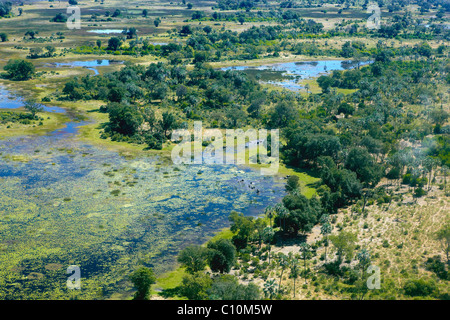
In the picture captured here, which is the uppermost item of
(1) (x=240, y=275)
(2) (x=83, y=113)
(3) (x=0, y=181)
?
(2) (x=83, y=113)

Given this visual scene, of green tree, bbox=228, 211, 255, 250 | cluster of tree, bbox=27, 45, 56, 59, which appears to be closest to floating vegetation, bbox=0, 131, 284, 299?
green tree, bbox=228, 211, 255, 250

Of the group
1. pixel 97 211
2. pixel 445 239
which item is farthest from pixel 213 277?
pixel 445 239

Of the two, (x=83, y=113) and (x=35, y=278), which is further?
(x=83, y=113)

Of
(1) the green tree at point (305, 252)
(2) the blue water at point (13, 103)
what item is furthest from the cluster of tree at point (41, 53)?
(1) the green tree at point (305, 252)

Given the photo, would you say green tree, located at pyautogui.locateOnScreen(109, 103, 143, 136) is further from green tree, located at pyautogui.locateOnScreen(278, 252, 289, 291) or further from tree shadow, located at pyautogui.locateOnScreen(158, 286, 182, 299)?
green tree, located at pyautogui.locateOnScreen(278, 252, 289, 291)

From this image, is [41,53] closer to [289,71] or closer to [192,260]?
[289,71]
